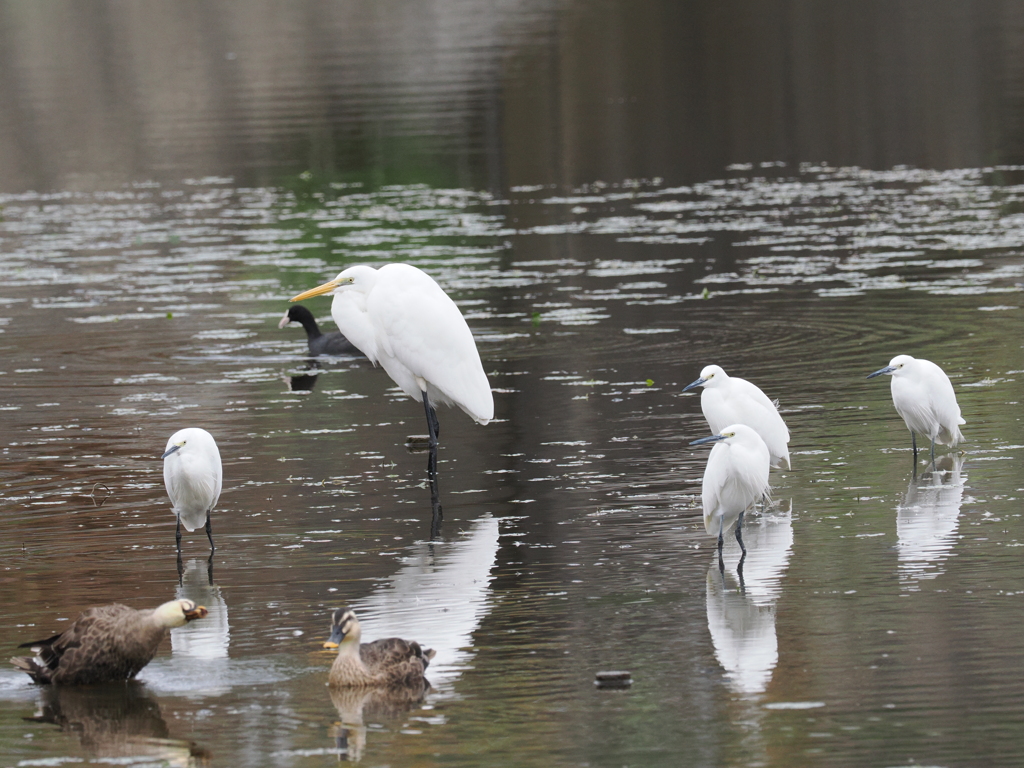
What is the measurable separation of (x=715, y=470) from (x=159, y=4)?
79895mm

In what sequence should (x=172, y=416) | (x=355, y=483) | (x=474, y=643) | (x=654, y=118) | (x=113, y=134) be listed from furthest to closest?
(x=113, y=134) < (x=654, y=118) < (x=172, y=416) < (x=355, y=483) < (x=474, y=643)

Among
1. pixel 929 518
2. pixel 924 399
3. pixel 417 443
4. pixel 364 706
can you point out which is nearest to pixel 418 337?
pixel 417 443

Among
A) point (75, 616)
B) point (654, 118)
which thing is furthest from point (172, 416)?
point (654, 118)

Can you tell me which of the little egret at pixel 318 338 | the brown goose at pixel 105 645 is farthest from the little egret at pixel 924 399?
the little egret at pixel 318 338

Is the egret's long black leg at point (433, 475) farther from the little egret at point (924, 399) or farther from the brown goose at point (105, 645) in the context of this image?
the little egret at point (924, 399)

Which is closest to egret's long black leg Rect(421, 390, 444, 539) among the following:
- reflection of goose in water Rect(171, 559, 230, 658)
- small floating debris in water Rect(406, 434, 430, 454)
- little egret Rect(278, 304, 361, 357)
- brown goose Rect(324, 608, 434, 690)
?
small floating debris in water Rect(406, 434, 430, 454)

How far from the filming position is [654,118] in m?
37.0

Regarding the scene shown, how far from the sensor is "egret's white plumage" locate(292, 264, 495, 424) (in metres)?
12.4

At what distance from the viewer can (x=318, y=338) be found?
17438mm

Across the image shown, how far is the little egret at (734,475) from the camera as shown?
9.12 metres

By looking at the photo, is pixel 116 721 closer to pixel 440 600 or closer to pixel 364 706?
pixel 364 706

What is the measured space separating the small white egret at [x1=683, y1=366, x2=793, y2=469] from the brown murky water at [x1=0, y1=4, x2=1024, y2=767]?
37 cm

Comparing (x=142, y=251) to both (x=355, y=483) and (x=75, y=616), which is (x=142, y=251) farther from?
(x=75, y=616)

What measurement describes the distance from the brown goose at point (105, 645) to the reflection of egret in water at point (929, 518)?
12.8ft
